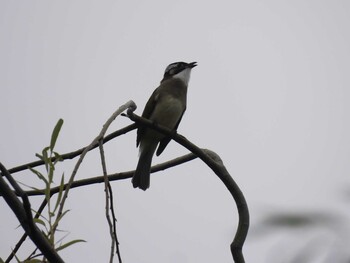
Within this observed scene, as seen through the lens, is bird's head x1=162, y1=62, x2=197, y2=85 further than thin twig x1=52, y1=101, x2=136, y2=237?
Yes

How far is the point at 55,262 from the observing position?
44.2 inches

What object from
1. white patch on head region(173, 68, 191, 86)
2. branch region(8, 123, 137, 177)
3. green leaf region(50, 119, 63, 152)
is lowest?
green leaf region(50, 119, 63, 152)

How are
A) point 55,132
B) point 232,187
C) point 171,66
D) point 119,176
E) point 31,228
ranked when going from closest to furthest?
point 31,228, point 55,132, point 232,187, point 119,176, point 171,66

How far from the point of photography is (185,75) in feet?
22.7

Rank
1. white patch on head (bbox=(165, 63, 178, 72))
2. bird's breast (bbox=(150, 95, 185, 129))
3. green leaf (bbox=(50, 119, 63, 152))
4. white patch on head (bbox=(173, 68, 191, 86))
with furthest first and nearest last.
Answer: white patch on head (bbox=(165, 63, 178, 72))
white patch on head (bbox=(173, 68, 191, 86))
bird's breast (bbox=(150, 95, 185, 129))
green leaf (bbox=(50, 119, 63, 152))

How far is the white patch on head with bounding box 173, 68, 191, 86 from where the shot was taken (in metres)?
6.83

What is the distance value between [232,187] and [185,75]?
15.6ft

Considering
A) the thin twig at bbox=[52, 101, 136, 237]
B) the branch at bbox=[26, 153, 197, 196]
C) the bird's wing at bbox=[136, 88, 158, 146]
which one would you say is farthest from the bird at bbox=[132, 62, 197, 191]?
the thin twig at bbox=[52, 101, 136, 237]

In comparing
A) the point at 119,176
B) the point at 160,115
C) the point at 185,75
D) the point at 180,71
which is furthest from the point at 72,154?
the point at 180,71

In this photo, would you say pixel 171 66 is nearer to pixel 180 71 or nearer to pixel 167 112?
pixel 180 71

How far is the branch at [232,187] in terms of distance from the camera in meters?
1.78

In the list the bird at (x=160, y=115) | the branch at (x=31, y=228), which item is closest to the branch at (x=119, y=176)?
the branch at (x=31, y=228)

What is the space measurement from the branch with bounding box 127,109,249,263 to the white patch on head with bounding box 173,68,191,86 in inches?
150

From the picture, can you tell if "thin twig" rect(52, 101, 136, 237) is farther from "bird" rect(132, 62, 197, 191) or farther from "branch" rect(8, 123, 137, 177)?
"bird" rect(132, 62, 197, 191)
